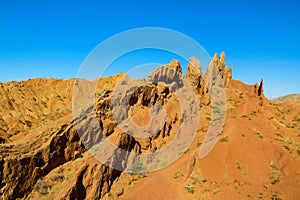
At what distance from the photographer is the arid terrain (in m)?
12.9

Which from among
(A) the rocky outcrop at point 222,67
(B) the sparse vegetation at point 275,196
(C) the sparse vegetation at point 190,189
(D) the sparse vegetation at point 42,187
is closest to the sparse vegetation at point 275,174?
(B) the sparse vegetation at point 275,196

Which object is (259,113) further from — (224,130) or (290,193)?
(290,193)

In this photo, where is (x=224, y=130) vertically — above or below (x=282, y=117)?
below

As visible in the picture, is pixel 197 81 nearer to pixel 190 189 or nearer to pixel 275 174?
pixel 275 174

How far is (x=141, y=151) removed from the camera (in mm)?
18922

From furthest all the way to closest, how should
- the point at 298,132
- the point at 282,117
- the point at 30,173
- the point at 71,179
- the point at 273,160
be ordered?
the point at 282,117 < the point at 298,132 < the point at 273,160 < the point at 71,179 < the point at 30,173

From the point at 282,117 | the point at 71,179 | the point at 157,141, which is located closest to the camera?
the point at 71,179

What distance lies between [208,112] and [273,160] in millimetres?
11781

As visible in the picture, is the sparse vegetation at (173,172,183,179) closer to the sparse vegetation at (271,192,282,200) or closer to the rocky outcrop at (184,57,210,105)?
the sparse vegetation at (271,192,282,200)

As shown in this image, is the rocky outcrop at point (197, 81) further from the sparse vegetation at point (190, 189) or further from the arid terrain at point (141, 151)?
the sparse vegetation at point (190, 189)

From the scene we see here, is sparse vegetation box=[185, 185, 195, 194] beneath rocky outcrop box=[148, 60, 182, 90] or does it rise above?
beneath

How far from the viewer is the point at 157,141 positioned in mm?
20547

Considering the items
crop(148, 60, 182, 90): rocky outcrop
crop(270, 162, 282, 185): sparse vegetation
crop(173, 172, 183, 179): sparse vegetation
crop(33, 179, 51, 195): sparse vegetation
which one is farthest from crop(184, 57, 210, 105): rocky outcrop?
crop(33, 179, 51, 195): sparse vegetation

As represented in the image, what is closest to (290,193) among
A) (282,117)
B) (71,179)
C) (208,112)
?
(71,179)
